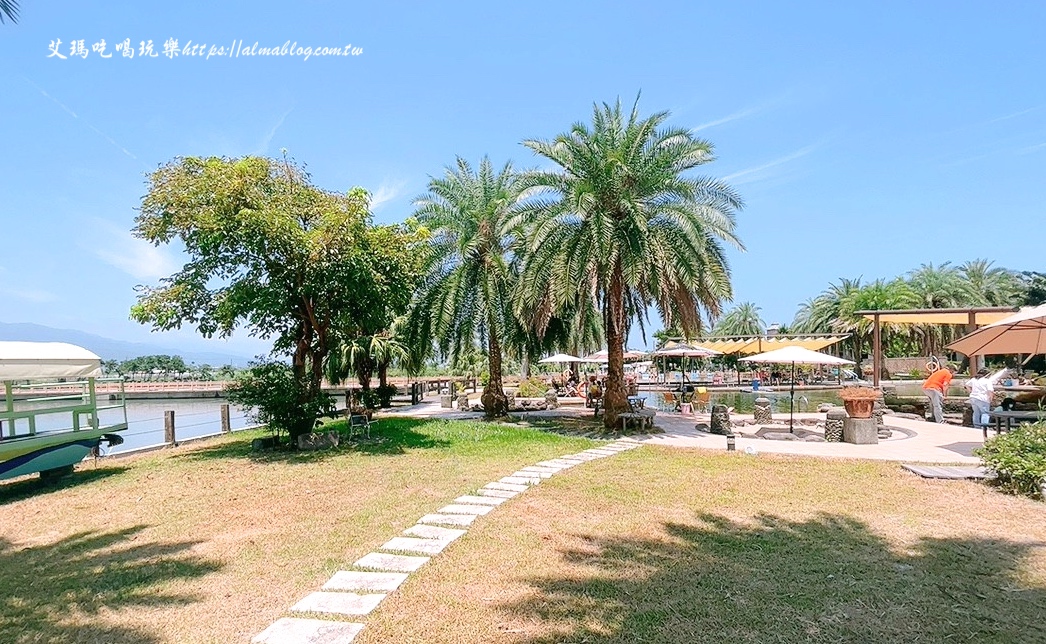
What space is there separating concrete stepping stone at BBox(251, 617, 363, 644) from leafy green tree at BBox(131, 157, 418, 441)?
808 centimetres

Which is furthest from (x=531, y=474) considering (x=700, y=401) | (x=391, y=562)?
(x=700, y=401)

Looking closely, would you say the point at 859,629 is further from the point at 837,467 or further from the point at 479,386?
the point at 479,386

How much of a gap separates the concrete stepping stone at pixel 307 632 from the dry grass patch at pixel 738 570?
16 centimetres

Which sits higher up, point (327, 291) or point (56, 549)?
point (327, 291)

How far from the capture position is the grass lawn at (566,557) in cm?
384

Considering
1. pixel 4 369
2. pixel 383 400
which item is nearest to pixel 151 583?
pixel 4 369

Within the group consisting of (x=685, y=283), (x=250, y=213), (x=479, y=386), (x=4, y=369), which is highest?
(x=250, y=213)

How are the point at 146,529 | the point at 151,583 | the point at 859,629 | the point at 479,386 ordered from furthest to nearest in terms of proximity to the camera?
1. the point at 479,386
2. the point at 146,529
3. the point at 151,583
4. the point at 859,629

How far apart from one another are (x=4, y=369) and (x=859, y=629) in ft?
35.5

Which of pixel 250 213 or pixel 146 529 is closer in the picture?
pixel 146 529

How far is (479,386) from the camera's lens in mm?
33625

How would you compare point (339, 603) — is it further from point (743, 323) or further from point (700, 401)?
point (743, 323)

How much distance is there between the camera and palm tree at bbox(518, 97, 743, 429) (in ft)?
45.4

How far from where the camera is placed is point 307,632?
3.70 m
